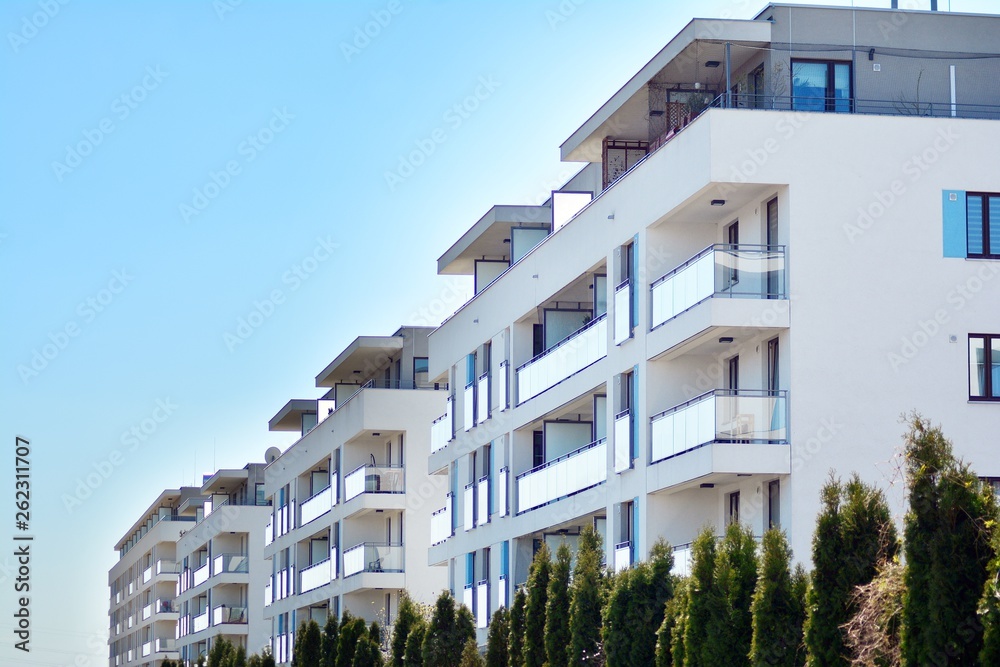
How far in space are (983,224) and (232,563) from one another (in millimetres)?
61684

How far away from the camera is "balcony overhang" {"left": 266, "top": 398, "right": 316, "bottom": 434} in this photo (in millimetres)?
70062

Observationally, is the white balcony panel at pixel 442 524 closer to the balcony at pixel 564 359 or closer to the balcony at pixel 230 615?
the balcony at pixel 564 359

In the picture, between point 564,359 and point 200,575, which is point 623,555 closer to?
point 564,359

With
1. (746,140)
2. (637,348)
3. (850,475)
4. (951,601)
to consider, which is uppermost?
(746,140)

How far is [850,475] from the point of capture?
28.0m

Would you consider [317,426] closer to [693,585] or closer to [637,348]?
[637,348]

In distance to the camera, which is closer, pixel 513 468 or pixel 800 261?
pixel 800 261

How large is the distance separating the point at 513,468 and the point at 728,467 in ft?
42.0

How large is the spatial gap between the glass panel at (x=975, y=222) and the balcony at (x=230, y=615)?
204ft

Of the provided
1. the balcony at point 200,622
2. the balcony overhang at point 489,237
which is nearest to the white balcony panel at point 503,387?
the balcony overhang at point 489,237

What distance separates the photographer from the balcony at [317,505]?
61.1m

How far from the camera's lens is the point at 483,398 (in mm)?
43750

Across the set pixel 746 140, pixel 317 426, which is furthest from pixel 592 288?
pixel 317 426

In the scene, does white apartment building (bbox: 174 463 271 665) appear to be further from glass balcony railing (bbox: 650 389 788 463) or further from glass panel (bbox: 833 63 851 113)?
glass panel (bbox: 833 63 851 113)
